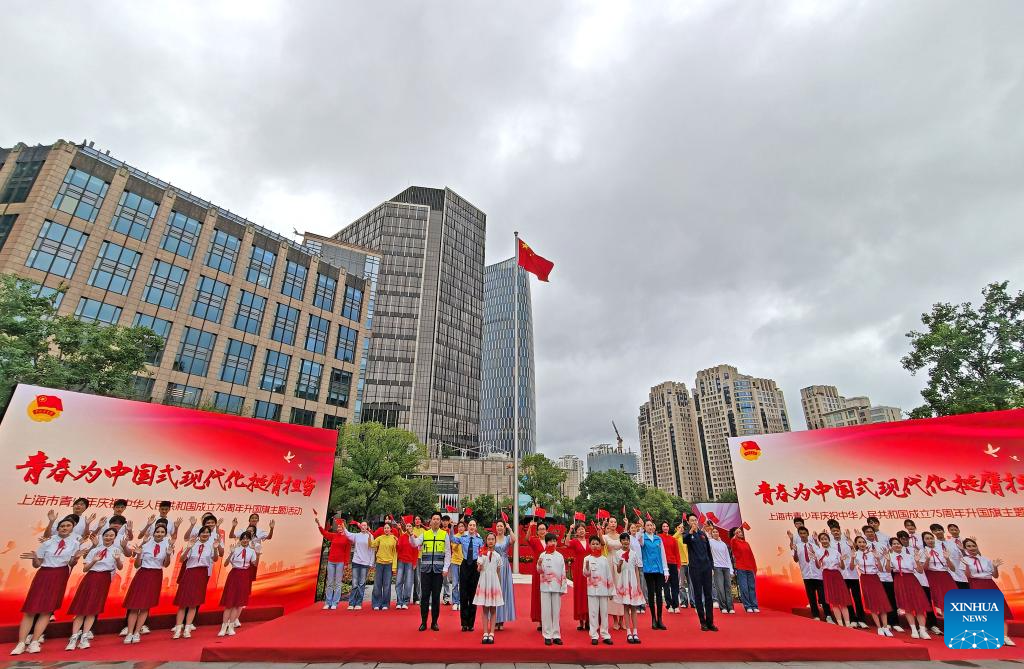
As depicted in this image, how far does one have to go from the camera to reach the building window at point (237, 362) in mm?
33281

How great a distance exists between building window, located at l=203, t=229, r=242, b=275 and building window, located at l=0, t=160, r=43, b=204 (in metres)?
9.71

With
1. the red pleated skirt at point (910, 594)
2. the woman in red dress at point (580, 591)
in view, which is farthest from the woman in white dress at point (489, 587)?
the red pleated skirt at point (910, 594)

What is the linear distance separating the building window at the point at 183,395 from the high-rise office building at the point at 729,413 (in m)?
118

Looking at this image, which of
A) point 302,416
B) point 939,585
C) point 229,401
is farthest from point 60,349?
point 939,585

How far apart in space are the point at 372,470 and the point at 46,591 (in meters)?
18.8

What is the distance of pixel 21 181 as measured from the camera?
2636 centimetres

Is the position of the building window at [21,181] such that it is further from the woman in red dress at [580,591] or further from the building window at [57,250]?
the woman in red dress at [580,591]

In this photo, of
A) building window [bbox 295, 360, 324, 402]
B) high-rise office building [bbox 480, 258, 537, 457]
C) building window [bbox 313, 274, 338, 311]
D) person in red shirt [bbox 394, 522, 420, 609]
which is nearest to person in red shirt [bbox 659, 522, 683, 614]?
person in red shirt [bbox 394, 522, 420, 609]

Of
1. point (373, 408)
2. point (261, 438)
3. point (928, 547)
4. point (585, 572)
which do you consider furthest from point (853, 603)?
point (373, 408)

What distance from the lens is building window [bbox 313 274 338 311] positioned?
4044cm

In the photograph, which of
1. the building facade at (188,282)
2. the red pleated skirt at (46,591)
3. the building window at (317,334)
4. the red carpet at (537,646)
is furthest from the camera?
the building window at (317,334)

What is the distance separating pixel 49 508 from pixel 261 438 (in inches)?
125

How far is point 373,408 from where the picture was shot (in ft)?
213

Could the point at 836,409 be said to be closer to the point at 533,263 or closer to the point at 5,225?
the point at 533,263
